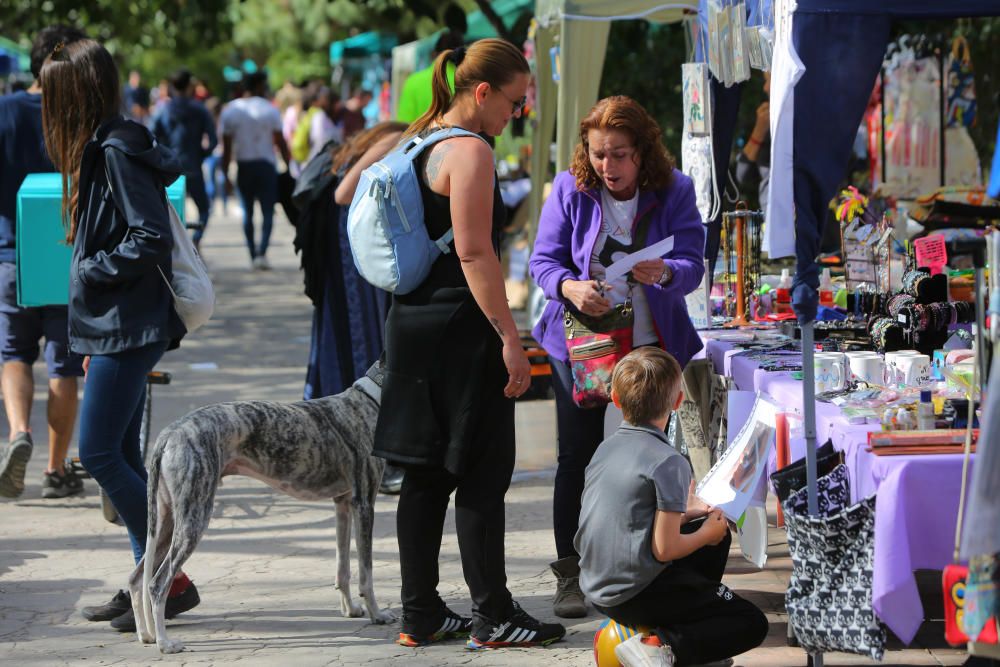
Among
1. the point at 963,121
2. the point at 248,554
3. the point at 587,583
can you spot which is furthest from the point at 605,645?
the point at 963,121

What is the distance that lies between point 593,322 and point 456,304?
63 cm

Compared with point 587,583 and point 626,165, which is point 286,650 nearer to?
point 587,583

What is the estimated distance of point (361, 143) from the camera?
253 inches

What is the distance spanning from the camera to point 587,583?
407 cm

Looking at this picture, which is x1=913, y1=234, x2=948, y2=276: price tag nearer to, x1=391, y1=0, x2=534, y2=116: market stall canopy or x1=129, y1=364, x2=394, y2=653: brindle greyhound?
x1=129, y1=364, x2=394, y2=653: brindle greyhound

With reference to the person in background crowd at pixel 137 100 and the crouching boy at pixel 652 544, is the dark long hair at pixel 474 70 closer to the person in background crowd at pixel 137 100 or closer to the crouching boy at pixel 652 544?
the crouching boy at pixel 652 544

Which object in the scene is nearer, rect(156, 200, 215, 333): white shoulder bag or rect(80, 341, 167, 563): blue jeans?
rect(80, 341, 167, 563): blue jeans

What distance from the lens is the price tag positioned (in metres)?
5.50

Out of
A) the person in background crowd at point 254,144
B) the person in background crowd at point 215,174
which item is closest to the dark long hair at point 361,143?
the person in background crowd at point 254,144

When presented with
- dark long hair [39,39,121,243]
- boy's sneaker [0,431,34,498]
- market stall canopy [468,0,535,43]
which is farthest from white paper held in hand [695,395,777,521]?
market stall canopy [468,0,535,43]

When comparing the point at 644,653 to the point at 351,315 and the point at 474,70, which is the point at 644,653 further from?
the point at 351,315

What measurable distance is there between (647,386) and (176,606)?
6.34ft

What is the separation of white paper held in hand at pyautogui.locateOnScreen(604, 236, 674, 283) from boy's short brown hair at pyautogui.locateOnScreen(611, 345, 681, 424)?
631 mm

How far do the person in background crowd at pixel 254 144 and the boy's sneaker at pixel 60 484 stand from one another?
8536 mm
